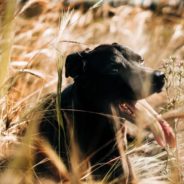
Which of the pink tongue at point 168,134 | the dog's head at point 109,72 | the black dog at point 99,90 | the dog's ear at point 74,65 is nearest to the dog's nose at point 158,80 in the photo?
the black dog at point 99,90

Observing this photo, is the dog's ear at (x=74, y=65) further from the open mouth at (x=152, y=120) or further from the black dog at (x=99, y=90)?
the open mouth at (x=152, y=120)

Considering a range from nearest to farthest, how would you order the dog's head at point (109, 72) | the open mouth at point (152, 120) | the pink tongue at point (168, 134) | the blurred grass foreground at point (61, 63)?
the blurred grass foreground at point (61, 63), the open mouth at point (152, 120), the pink tongue at point (168, 134), the dog's head at point (109, 72)

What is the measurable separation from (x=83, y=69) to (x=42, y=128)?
0.72 meters

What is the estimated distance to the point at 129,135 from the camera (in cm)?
440

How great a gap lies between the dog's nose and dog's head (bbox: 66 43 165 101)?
20 centimetres

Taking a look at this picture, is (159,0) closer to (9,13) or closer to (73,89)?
(73,89)

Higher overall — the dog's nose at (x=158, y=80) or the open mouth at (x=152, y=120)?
the open mouth at (x=152, y=120)

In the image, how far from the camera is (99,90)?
454 centimetres

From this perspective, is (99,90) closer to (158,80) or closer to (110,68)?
(110,68)

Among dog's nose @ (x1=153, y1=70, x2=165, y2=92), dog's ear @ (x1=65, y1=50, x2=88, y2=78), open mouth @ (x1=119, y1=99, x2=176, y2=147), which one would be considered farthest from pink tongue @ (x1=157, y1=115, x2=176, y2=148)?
dog's ear @ (x1=65, y1=50, x2=88, y2=78)

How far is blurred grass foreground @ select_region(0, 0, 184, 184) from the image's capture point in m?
1.81

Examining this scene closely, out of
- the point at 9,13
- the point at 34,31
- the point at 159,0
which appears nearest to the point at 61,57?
the point at 9,13

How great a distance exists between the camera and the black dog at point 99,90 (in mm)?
4301

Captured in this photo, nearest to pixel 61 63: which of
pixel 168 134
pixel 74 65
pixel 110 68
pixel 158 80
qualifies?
pixel 168 134
